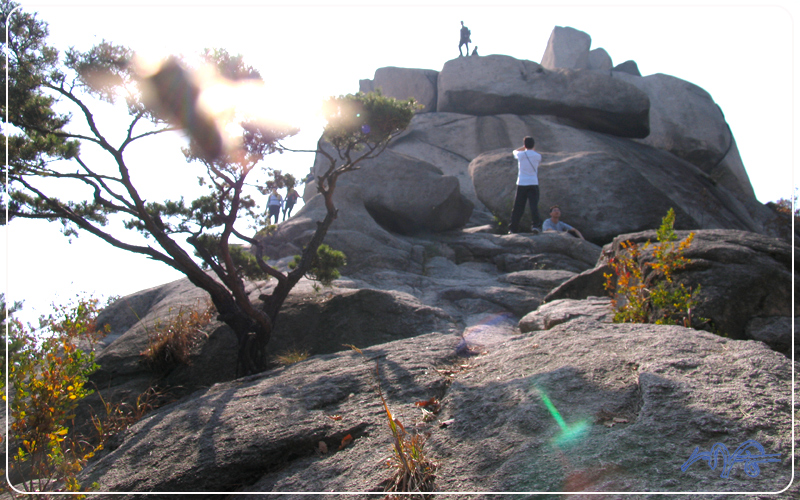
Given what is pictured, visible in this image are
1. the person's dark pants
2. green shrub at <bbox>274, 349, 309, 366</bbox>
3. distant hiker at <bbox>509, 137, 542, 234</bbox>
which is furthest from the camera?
the person's dark pants

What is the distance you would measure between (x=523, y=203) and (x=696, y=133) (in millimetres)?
16040

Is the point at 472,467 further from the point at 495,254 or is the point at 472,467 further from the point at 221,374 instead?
the point at 495,254

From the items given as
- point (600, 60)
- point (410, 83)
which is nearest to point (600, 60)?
point (600, 60)

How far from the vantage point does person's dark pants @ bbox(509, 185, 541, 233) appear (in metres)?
Answer: 11.9

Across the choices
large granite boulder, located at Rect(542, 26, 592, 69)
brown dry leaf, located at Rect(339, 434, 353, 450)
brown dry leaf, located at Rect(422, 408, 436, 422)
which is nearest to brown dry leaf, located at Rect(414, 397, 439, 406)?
brown dry leaf, located at Rect(422, 408, 436, 422)

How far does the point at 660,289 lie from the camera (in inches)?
182

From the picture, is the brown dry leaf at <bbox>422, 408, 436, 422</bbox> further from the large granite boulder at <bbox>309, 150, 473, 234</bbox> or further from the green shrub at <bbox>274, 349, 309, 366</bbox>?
the large granite boulder at <bbox>309, 150, 473, 234</bbox>

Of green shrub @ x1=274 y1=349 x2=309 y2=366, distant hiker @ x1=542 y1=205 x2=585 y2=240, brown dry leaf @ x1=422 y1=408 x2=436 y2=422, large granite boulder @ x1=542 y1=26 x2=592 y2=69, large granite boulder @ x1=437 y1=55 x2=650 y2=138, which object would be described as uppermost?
large granite boulder @ x1=542 y1=26 x2=592 y2=69

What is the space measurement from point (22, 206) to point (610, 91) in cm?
2160

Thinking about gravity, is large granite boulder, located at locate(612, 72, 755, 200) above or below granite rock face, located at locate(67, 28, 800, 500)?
above

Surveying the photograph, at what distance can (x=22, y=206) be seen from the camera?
5.70m

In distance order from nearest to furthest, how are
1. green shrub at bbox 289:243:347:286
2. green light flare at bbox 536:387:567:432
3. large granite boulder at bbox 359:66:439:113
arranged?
green light flare at bbox 536:387:567:432
green shrub at bbox 289:243:347:286
large granite boulder at bbox 359:66:439:113

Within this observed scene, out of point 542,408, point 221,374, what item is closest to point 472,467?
point 542,408

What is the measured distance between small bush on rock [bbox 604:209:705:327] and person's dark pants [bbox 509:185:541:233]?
22.2ft
